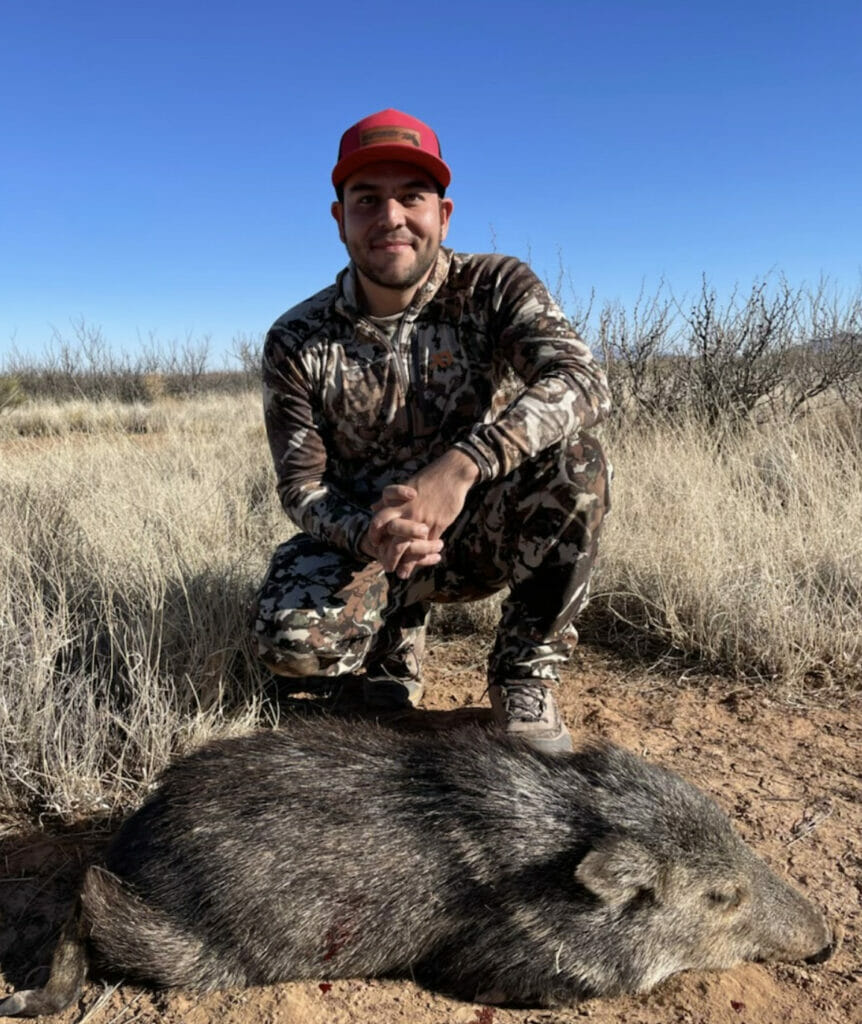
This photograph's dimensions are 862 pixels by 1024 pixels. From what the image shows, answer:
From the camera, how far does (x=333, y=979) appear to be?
77.2 inches

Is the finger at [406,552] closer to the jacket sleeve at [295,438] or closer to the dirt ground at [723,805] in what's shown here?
the jacket sleeve at [295,438]

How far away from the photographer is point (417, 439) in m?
3.23

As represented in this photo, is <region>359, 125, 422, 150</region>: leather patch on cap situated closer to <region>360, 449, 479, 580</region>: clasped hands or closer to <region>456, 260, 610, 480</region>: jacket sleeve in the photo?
<region>456, 260, 610, 480</region>: jacket sleeve

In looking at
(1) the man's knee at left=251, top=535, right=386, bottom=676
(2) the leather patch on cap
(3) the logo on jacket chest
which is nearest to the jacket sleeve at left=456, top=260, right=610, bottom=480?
(3) the logo on jacket chest

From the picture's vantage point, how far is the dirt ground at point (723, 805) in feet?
6.15

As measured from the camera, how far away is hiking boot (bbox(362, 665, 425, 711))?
3.24 m

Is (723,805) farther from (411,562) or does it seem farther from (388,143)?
(388,143)

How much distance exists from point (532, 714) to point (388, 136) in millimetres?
2064

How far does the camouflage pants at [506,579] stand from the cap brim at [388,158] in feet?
3.58

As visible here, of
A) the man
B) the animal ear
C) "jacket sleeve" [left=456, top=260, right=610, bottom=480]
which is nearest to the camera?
the animal ear

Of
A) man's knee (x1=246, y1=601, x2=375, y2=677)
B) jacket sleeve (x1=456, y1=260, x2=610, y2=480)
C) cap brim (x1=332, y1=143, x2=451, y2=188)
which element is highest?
cap brim (x1=332, y1=143, x2=451, y2=188)

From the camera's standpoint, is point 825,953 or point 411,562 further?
point 411,562

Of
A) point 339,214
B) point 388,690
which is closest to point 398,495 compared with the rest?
point 388,690

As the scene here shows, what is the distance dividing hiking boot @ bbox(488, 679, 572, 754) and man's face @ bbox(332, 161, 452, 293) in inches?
60.5
